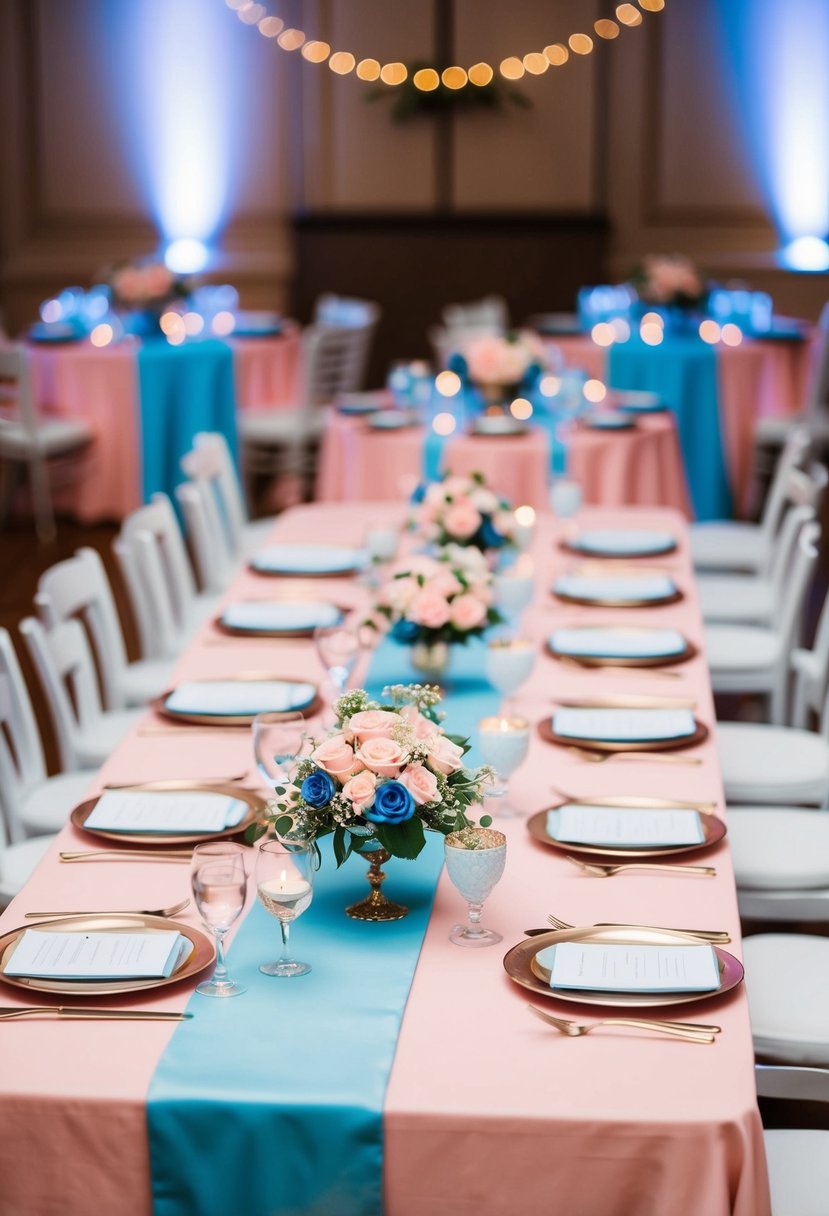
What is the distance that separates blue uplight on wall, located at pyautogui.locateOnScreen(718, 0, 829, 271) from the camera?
9352mm

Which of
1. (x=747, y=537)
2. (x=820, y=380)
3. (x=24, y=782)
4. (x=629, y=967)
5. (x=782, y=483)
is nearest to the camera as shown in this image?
(x=629, y=967)

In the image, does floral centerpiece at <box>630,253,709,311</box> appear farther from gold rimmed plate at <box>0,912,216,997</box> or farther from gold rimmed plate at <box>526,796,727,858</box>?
gold rimmed plate at <box>0,912,216,997</box>

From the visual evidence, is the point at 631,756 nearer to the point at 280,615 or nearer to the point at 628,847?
the point at 628,847

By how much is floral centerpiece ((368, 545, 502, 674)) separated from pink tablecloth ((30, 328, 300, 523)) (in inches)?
184

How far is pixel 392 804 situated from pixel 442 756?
0.10m

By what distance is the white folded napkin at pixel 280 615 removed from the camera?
3334mm

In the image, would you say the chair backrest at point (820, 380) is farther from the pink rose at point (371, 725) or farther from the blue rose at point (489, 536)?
the pink rose at point (371, 725)

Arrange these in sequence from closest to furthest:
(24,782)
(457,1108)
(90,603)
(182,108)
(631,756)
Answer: (457,1108) → (631,756) → (24,782) → (90,603) → (182,108)

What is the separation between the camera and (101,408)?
7.45 m

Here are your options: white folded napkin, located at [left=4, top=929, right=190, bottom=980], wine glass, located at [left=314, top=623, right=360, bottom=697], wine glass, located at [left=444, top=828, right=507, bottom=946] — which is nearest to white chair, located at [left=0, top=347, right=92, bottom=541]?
wine glass, located at [left=314, top=623, right=360, bottom=697]

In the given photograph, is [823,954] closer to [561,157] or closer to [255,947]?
[255,947]

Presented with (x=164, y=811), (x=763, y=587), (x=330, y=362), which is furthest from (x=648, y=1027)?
(x=330, y=362)

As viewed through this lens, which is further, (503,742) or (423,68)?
(423,68)

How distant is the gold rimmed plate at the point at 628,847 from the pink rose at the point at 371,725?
0.36 metres
